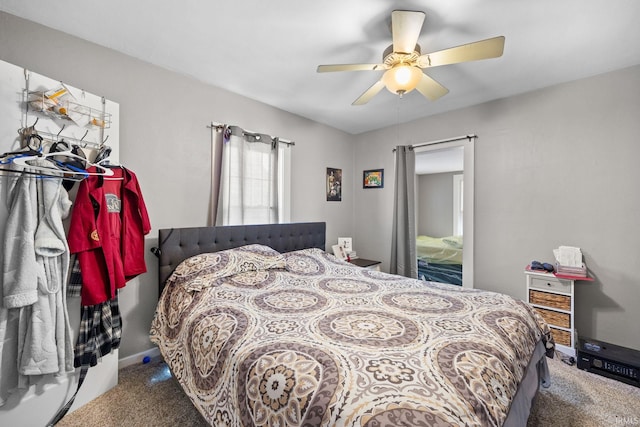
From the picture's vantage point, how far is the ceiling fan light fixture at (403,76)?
1.73 m

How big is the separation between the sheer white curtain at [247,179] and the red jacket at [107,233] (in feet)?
2.44

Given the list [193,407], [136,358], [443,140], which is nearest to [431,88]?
[443,140]

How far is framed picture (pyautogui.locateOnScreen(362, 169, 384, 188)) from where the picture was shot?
395 cm

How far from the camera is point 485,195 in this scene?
304cm

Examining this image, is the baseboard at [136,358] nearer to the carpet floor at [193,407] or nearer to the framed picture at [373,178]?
the carpet floor at [193,407]

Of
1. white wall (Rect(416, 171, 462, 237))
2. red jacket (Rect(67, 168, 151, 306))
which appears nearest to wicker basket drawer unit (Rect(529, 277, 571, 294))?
red jacket (Rect(67, 168, 151, 306))

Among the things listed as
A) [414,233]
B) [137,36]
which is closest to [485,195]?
[414,233]

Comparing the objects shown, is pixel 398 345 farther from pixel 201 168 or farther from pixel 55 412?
pixel 201 168

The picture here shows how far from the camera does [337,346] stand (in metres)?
1.16

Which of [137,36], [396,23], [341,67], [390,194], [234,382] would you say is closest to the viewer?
[234,382]

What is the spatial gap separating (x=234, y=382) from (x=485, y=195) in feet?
10.2

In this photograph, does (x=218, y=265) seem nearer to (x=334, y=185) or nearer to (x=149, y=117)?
(x=149, y=117)

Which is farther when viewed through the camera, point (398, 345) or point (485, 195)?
point (485, 195)

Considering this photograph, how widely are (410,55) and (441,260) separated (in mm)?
3841
